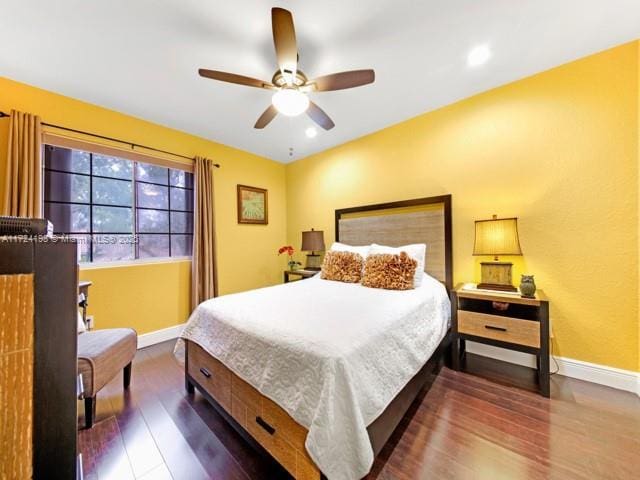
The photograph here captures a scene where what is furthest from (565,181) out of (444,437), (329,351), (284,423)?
(284,423)

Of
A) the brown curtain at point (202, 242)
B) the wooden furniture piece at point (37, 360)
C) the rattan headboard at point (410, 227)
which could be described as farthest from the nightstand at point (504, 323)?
the brown curtain at point (202, 242)

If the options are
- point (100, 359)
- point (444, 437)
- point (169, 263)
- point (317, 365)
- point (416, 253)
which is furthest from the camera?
point (169, 263)

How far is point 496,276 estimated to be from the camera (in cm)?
242

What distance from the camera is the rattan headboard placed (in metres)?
2.75

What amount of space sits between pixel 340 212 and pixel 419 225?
118cm

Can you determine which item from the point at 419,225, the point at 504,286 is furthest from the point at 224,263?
the point at 504,286

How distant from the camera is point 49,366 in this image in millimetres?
390

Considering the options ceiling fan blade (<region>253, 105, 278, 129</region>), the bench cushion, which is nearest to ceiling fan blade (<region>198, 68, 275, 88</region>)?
ceiling fan blade (<region>253, 105, 278, 129</region>)

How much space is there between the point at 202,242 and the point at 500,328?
329 centimetres

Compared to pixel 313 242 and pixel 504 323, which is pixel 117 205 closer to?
pixel 313 242

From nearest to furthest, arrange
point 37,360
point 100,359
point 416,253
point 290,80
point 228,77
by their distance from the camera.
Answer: point 37,360 < point 100,359 < point 228,77 < point 290,80 < point 416,253

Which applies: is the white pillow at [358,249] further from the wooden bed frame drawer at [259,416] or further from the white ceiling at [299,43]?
the wooden bed frame drawer at [259,416]

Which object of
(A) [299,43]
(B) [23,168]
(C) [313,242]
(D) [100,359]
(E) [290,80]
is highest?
(A) [299,43]

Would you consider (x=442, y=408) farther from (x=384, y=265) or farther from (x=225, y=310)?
(x=225, y=310)
